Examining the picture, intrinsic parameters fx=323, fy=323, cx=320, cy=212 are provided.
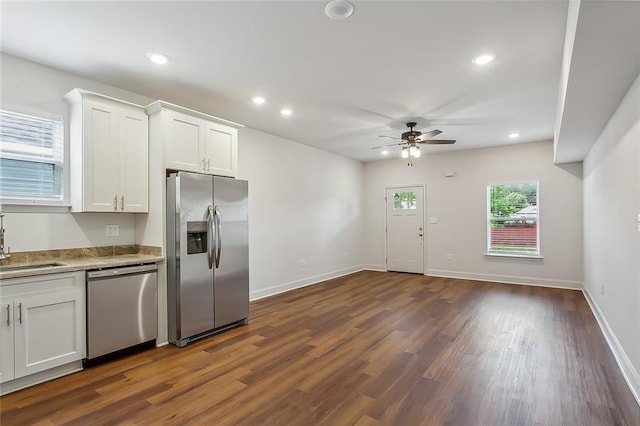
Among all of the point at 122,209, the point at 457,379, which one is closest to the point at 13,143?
the point at 122,209

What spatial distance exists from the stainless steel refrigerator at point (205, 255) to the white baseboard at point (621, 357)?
3700mm

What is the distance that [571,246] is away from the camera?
5.92m

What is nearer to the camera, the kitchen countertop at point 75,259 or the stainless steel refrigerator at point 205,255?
the kitchen countertop at point 75,259

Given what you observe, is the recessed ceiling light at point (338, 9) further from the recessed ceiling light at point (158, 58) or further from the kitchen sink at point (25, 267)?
the kitchen sink at point (25, 267)

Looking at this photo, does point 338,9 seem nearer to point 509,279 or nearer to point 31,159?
point 31,159

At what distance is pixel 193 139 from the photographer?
3.75m

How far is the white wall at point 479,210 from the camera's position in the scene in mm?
5969

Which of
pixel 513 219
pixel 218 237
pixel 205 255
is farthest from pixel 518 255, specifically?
pixel 205 255

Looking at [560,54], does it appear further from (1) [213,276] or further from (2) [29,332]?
(2) [29,332]

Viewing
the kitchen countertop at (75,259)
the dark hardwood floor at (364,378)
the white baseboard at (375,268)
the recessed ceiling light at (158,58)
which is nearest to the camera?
the dark hardwood floor at (364,378)

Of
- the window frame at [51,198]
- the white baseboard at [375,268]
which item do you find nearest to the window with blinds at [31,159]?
the window frame at [51,198]

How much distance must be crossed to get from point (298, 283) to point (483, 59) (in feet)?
15.2

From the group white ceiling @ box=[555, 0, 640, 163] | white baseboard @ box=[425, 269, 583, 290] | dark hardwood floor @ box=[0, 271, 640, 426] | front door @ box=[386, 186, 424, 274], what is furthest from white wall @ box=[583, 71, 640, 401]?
front door @ box=[386, 186, 424, 274]

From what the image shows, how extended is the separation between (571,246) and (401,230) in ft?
10.6
